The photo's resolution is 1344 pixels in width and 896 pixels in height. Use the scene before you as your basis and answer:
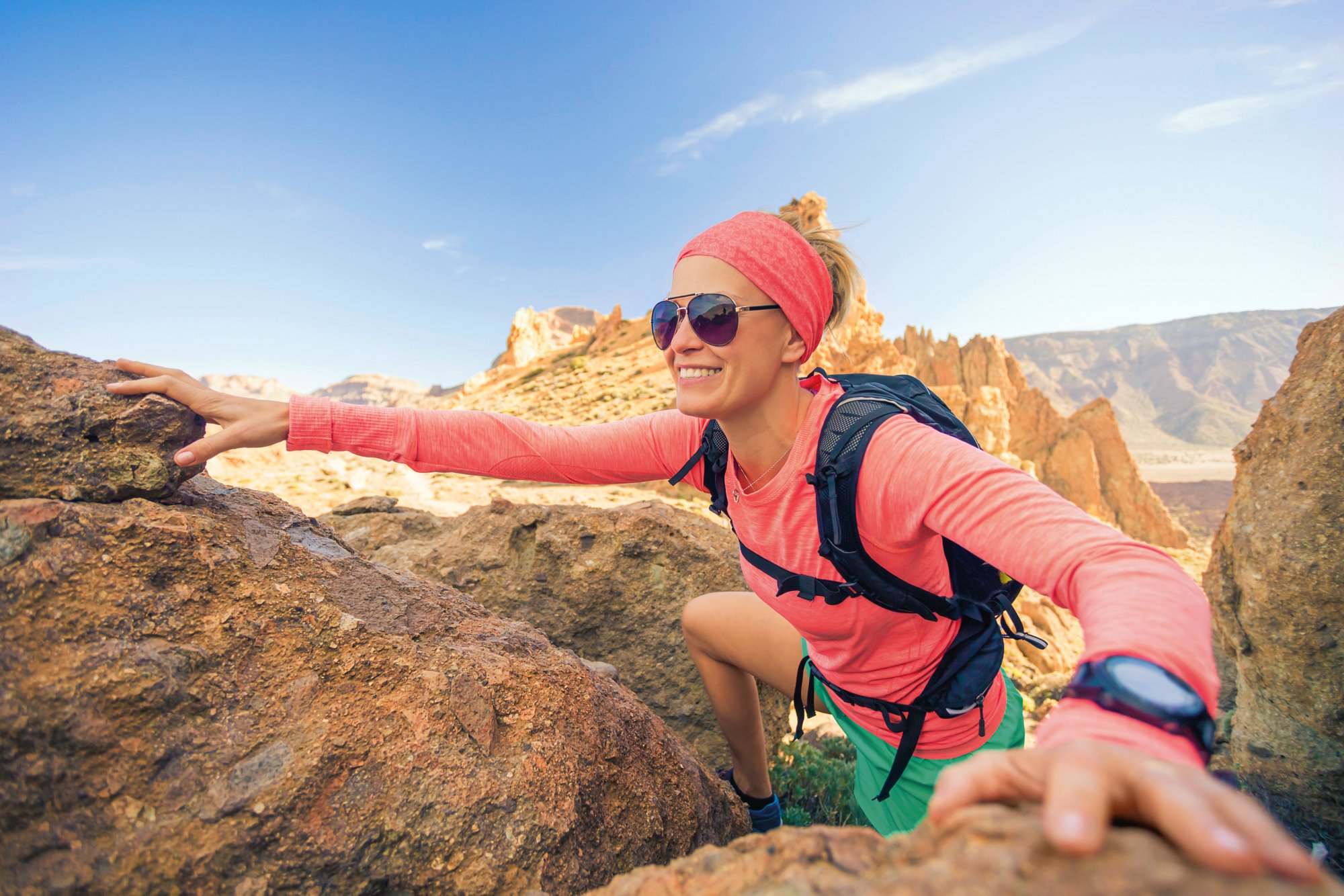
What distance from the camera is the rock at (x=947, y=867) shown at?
0.67 m

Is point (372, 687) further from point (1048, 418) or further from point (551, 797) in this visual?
point (1048, 418)

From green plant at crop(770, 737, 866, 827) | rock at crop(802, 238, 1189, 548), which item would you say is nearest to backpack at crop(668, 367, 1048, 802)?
green plant at crop(770, 737, 866, 827)

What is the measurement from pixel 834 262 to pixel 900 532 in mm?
1093

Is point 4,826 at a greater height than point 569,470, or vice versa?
point 569,470

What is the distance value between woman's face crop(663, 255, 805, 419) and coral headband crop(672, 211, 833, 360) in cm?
3

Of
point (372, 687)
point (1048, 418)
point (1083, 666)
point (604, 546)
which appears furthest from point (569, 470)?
point (1048, 418)

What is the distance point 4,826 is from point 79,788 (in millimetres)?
118

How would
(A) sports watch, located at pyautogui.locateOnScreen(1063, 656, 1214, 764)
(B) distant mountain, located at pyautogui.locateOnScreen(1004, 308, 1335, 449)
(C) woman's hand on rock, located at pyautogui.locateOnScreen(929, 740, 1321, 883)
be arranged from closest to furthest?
(C) woman's hand on rock, located at pyautogui.locateOnScreen(929, 740, 1321, 883)
(A) sports watch, located at pyautogui.locateOnScreen(1063, 656, 1214, 764)
(B) distant mountain, located at pyautogui.locateOnScreen(1004, 308, 1335, 449)

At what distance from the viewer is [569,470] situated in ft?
8.38

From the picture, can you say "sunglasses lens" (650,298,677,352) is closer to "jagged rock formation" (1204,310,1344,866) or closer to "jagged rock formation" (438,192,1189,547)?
"jagged rock formation" (1204,310,1344,866)

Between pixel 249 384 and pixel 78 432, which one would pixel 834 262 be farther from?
pixel 249 384

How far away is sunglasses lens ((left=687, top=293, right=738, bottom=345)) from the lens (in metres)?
2.07

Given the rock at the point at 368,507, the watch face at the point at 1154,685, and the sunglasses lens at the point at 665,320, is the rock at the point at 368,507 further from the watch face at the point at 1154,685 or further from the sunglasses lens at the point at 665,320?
the watch face at the point at 1154,685

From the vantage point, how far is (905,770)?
2.29 meters
